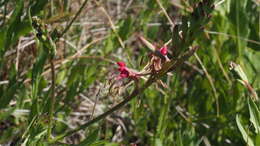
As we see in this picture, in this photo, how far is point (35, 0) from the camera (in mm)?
1986

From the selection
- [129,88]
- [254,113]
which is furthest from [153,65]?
[129,88]

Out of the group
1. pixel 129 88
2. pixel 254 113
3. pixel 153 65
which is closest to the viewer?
pixel 153 65

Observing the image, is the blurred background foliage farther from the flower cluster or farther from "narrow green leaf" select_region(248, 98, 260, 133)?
the flower cluster

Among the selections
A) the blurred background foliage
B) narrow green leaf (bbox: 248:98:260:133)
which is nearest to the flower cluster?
narrow green leaf (bbox: 248:98:260:133)

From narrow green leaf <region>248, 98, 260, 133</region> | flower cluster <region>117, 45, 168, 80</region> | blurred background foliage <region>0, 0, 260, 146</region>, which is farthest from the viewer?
blurred background foliage <region>0, 0, 260, 146</region>

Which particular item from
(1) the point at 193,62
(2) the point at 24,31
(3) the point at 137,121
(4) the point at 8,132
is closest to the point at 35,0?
(2) the point at 24,31

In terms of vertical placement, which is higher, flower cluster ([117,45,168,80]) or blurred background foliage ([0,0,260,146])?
flower cluster ([117,45,168,80])

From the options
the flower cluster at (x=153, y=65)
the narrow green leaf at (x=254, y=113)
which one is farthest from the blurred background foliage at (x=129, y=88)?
the flower cluster at (x=153, y=65)

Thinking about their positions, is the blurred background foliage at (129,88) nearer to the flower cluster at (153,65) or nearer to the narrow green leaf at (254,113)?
the narrow green leaf at (254,113)

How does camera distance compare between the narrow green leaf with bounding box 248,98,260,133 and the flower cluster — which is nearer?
the flower cluster

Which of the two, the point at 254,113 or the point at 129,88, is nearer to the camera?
the point at 254,113

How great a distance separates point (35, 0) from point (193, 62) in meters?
1.16

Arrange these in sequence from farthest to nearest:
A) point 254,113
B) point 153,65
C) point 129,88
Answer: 1. point 129,88
2. point 254,113
3. point 153,65

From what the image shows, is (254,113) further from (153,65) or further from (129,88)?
(129,88)
